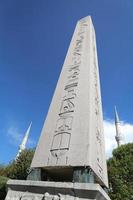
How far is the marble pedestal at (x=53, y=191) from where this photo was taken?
98.5 inches

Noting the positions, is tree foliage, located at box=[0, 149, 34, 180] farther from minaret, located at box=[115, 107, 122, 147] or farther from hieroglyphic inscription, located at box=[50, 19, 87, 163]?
minaret, located at box=[115, 107, 122, 147]

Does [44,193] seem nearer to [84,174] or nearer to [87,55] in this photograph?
[84,174]

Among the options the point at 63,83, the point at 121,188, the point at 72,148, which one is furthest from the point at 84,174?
the point at 121,188

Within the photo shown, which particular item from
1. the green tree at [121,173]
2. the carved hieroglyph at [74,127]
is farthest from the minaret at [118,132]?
the carved hieroglyph at [74,127]

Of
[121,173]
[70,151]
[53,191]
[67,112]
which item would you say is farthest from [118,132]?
[53,191]

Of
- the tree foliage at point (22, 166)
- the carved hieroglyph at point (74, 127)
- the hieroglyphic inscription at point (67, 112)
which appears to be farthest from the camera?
the tree foliage at point (22, 166)

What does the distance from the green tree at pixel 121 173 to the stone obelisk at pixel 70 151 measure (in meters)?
8.84

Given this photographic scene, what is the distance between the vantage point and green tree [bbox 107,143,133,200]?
37.7 ft

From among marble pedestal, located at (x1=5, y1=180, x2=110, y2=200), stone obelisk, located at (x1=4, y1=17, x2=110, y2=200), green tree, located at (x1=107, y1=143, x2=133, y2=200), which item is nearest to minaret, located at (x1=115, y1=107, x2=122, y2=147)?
green tree, located at (x1=107, y1=143, x2=133, y2=200)

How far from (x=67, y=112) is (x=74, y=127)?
16.1 inches

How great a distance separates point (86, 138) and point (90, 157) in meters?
→ 0.31

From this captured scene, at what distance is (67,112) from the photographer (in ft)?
12.2

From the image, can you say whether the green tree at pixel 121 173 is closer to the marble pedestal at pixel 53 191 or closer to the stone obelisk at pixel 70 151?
the stone obelisk at pixel 70 151

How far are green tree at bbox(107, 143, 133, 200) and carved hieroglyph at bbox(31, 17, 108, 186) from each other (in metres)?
8.74
